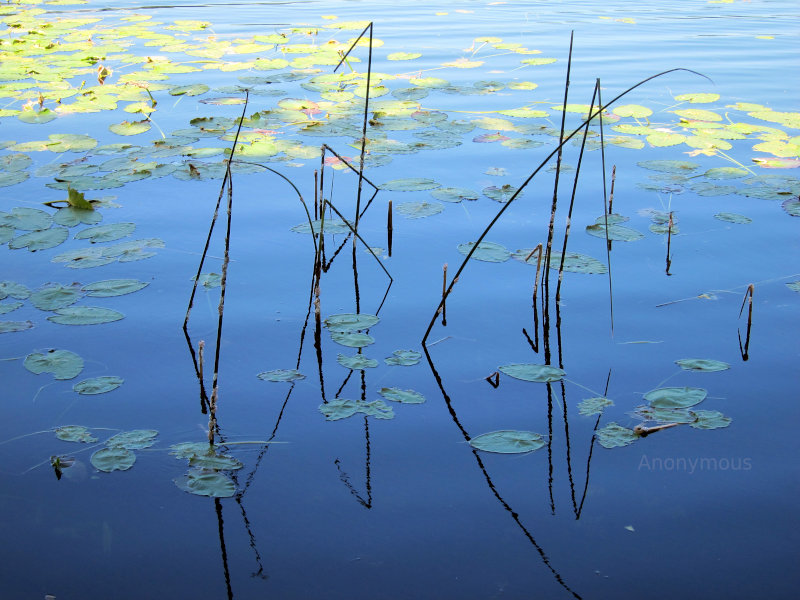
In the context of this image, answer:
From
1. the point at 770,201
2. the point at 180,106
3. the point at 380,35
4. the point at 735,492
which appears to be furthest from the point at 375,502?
the point at 380,35

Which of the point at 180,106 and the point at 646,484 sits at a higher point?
the point at 180,106

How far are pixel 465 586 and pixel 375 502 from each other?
295 mm

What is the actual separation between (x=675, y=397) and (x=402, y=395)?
70 cm

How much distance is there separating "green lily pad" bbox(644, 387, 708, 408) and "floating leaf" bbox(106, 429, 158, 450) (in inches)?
48.9

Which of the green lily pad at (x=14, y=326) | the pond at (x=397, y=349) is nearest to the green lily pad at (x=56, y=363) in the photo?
the pond at (x=397, y=349)

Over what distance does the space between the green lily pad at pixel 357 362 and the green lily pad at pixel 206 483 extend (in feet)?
1.74

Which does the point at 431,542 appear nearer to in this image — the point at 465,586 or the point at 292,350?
the point at 465,586

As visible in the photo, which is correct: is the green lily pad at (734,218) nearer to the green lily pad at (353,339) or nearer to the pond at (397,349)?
the pond at (397,349)

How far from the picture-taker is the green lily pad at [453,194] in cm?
325

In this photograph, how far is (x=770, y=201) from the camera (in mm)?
3273

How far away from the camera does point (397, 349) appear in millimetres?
2248

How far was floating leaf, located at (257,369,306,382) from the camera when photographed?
2094 millimetres

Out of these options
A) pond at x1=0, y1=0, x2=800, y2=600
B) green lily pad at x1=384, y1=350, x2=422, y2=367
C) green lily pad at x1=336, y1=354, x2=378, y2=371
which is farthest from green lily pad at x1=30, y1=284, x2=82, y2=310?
green lily pad at x1=384, y1=350, x2=422, y2=367

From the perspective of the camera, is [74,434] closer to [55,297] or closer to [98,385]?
[98,385]
